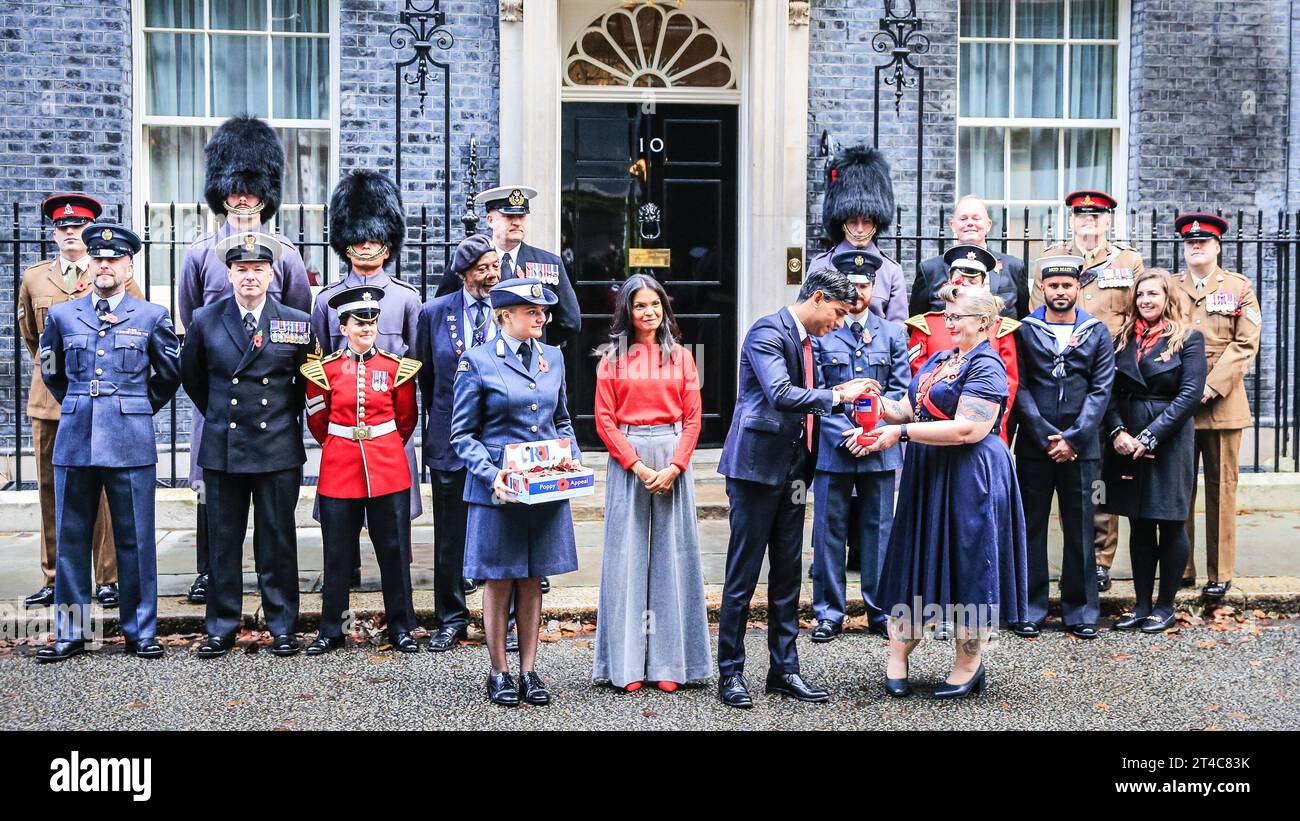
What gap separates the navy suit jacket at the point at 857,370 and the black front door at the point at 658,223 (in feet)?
11.2

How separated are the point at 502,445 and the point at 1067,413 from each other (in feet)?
10.1

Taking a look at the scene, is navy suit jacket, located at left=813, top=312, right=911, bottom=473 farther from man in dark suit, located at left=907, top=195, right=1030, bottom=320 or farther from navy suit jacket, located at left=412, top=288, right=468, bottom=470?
navy suit jacket, located at left=412, top=288, right=468, bottom=470

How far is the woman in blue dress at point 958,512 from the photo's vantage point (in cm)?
582

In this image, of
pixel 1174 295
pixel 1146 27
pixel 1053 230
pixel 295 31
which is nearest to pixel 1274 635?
pixel 1174 295

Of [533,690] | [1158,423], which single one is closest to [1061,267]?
[1158,423]

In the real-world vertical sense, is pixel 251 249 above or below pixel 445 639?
above

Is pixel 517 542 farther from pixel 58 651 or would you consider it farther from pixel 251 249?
pixel 58 651

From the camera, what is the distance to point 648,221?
10547 millimetres

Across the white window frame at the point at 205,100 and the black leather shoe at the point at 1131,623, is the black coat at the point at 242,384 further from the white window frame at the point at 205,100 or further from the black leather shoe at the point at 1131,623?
the black leather shoe at the point at 1131,623

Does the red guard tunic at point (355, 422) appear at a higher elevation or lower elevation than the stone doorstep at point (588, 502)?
higher

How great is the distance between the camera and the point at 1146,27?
10.8 m

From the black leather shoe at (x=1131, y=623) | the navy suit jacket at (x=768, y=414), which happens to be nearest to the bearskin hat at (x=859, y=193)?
the navy suit jacket at (x=768, y=414)

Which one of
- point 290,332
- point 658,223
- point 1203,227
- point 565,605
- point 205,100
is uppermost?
point 205,100

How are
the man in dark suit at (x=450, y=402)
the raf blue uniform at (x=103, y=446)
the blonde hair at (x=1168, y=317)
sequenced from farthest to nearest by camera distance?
the blonde hair at (x=1168, y=317) < the man in dark suit at (x=450, y=402) < the raf blue uniform at (x=103, y=446)
